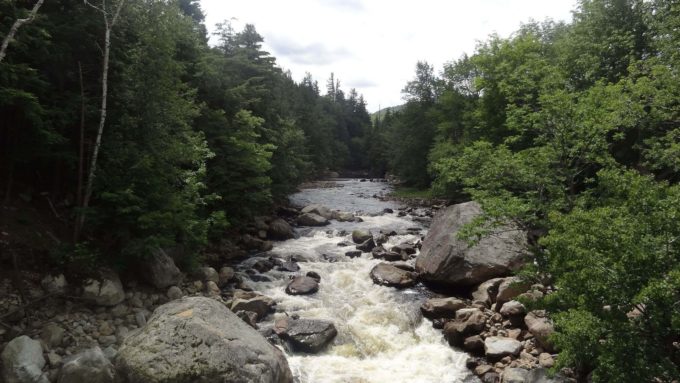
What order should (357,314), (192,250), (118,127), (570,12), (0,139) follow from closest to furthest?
1. (0,139)
2. (118,127)
3. (357,314)
4. (192,250)
5. (570,12)

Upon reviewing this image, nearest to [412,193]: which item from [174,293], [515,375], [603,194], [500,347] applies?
[500,347]

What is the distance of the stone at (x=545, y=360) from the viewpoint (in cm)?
983

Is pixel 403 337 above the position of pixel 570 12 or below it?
below

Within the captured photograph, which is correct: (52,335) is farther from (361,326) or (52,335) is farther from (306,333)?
(361,326)

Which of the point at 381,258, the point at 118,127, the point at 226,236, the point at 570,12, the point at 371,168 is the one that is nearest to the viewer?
the point at 118,127

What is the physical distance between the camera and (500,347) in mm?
10797

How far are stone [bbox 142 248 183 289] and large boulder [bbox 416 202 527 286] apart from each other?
9.65 m

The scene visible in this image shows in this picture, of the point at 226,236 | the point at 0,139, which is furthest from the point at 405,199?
the point at 0,139

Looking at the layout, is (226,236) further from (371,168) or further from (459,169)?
(371,168)

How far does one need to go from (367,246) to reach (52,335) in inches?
558

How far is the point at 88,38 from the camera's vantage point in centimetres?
1203

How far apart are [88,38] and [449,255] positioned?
568 inches

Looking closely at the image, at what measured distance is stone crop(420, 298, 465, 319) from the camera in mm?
13453

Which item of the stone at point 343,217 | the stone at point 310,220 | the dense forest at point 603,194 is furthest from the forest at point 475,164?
the stone at point 343,217
